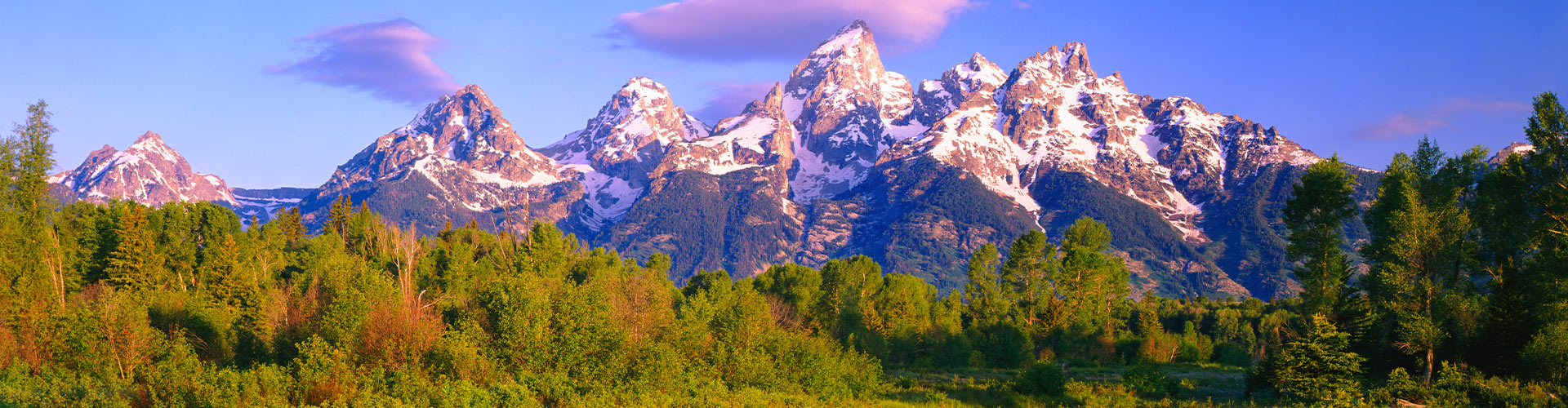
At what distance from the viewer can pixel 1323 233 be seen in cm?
5272

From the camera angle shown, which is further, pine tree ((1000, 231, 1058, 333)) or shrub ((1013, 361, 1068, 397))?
pine tree ((1000, 231, 1058, 333))

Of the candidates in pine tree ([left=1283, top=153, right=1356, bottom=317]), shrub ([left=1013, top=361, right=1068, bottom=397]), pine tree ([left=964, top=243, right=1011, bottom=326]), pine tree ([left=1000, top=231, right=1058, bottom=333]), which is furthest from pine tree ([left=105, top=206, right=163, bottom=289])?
pine tree ([left=1283, top=153, right=1356, bottom=317])

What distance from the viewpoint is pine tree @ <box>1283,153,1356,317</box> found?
52.0 meters

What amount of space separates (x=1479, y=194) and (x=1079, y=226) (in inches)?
1620

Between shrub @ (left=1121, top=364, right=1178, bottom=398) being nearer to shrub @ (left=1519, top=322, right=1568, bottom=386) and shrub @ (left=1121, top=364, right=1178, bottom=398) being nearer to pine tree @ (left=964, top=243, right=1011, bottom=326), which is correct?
shrub @ (left=1519, top=322, right=1568, bottom=386)

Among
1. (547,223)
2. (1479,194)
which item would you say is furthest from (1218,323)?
(547,223)

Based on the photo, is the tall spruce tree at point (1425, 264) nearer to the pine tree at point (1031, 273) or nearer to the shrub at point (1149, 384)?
the shrub at point (1149, 384)

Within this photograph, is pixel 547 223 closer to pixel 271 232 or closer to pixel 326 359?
pixel 271 232

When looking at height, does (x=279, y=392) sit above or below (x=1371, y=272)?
below

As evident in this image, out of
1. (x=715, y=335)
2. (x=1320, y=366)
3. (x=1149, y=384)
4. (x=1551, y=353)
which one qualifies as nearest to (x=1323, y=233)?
(x=1551, y=353)

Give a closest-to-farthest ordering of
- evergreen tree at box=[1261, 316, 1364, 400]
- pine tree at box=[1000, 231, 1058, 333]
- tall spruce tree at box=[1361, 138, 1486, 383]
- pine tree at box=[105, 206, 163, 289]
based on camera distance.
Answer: evergreen tree at box=[1261, 316, 1364, 400], tall spruce tree at box=[1361, 138, 1486, 383], pine tree at box=[105, 206, 163, 289], pine tree at box=[1000, 231, 1058, 333]

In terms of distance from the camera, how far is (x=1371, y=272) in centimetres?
4984

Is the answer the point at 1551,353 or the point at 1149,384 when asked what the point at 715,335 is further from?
the point at 1551,353

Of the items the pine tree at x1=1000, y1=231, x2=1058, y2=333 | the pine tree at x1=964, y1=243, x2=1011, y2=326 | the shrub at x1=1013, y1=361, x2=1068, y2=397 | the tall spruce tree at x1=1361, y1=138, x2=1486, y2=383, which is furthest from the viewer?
the pine tree at x1=964, y1=243, x2=1011, y2=326
